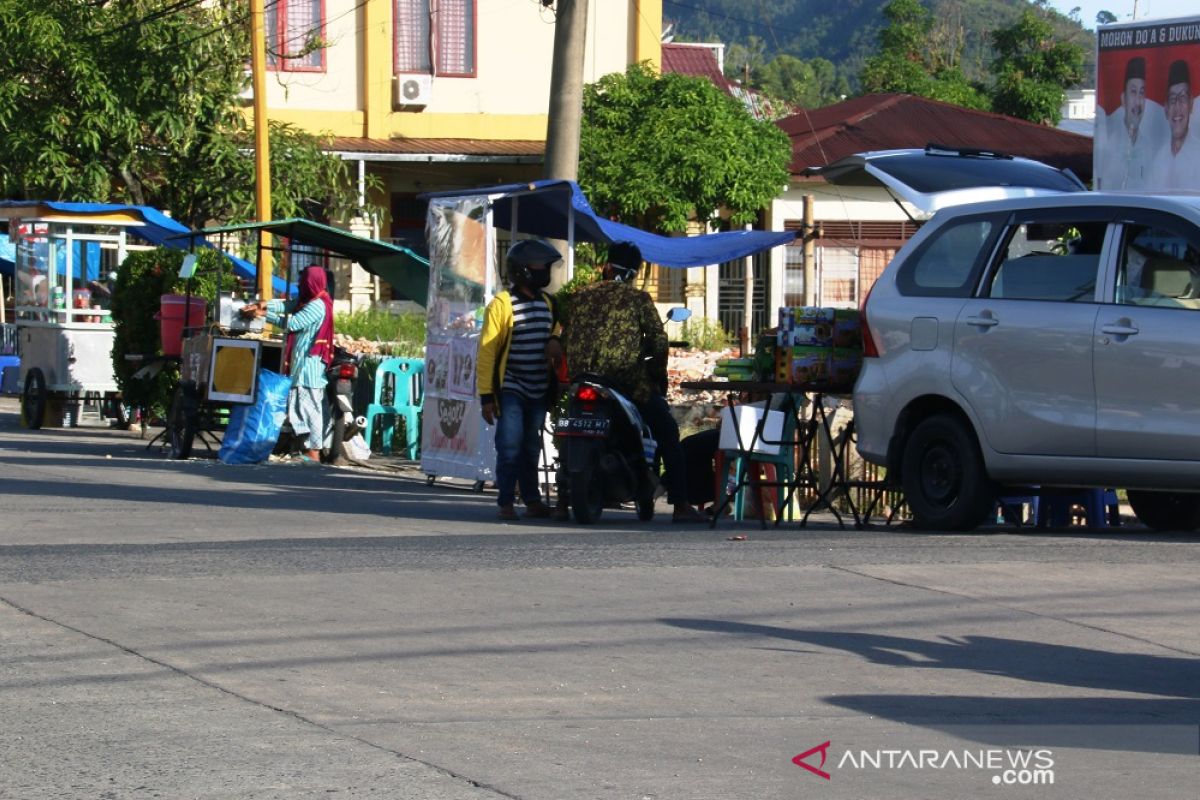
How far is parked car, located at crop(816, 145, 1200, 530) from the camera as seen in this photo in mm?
10461

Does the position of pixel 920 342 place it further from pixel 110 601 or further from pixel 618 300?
pixel 110 601

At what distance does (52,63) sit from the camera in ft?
93.4

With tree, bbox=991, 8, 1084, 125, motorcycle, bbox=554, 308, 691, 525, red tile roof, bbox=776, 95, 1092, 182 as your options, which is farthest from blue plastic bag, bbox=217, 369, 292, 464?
tree, bbox=991, 8, 1084, 125

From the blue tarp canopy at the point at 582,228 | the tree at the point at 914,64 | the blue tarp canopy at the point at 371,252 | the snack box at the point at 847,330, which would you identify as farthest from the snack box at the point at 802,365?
the tree at the point at 914,64

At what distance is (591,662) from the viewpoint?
7457 millimetres

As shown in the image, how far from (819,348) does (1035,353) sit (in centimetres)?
170

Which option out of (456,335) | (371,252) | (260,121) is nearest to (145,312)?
(371,252)

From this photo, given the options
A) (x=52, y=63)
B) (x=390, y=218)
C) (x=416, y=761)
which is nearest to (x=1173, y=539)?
(x=416, y=761)

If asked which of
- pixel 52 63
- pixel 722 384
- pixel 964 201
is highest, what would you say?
pixel 52 63

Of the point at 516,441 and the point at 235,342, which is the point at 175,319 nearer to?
the point at 235,342

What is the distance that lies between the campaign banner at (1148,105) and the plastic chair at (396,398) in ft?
31.0

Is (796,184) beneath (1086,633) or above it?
above

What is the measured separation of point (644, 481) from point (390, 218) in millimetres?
24250

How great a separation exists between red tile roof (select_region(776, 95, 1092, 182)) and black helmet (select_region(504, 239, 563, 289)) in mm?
25490
